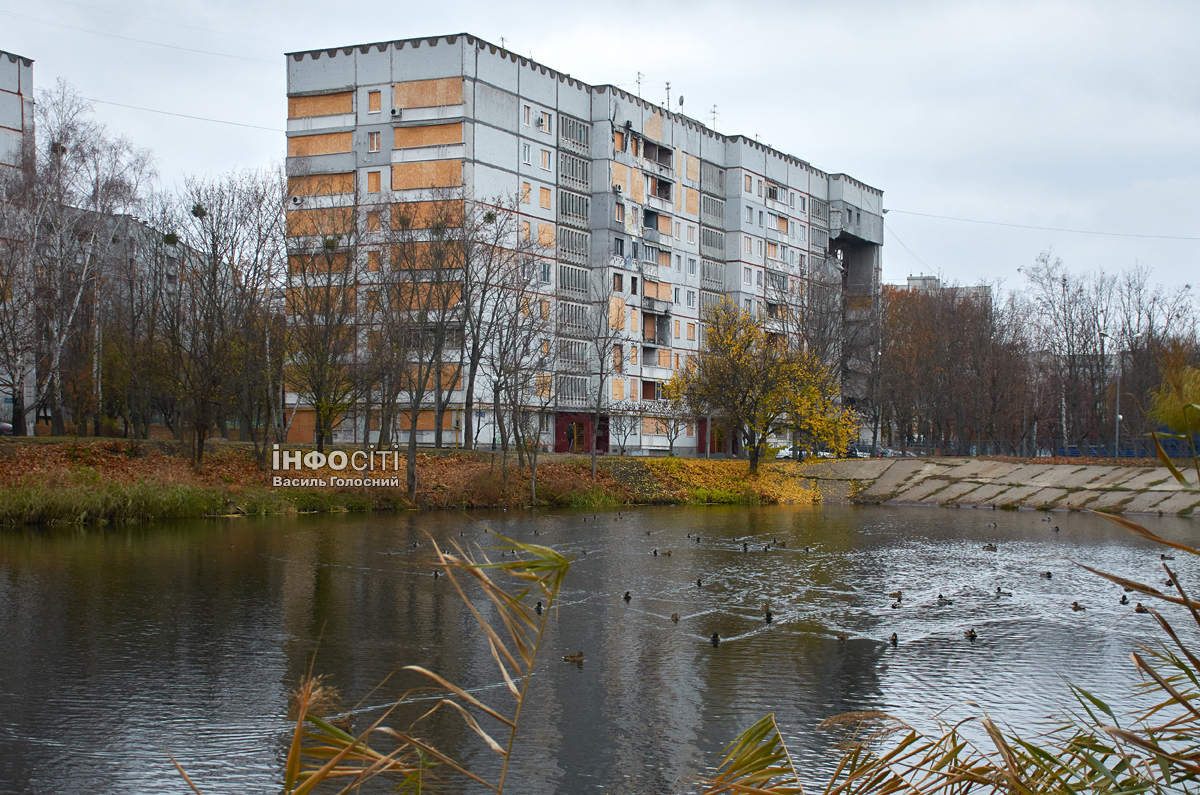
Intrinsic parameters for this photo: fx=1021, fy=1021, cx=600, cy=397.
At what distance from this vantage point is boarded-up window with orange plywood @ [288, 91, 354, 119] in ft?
204

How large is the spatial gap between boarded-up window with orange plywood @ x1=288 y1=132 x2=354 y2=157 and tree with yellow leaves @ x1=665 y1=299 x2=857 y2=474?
2547 cm

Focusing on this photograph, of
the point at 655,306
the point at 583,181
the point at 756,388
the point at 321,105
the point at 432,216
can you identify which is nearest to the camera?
the point at 432,216

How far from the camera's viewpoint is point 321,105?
62.8 m

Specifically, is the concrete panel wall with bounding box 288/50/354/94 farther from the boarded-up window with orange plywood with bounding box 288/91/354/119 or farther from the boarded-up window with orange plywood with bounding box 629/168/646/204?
the boarded-up window with orange plywood with bounding box 629/168/646/204

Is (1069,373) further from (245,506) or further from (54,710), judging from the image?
(54,710)

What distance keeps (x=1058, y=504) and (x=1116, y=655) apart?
104 feet

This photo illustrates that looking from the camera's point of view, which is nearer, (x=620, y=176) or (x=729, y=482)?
(x=729, y=482)

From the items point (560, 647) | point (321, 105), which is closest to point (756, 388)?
point (321, 105)

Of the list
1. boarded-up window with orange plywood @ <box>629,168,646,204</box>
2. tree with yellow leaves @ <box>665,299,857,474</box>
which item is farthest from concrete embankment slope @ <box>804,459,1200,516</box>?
boarded-up window with orange plywood @ <box>629,168,646,204</box>

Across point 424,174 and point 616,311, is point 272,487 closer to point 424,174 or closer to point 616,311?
point 424,174

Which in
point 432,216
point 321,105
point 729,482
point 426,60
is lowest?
point 729,482

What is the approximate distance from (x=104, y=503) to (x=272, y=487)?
7.58 m

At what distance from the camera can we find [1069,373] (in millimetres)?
70750

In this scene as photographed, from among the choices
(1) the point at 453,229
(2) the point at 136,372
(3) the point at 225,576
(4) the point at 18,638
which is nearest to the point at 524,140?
(1) the point at 453,229
